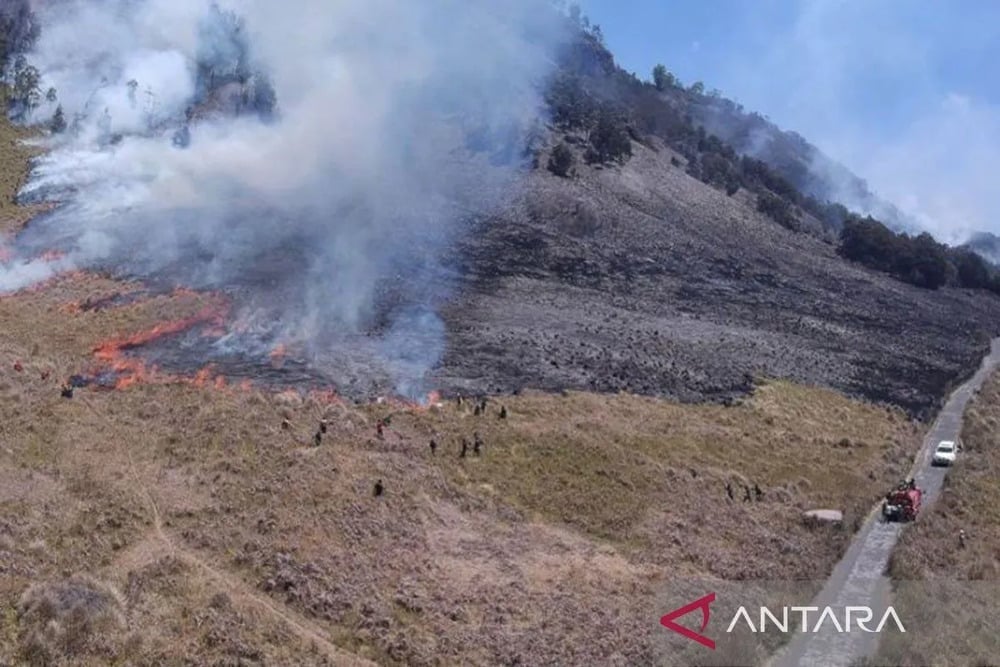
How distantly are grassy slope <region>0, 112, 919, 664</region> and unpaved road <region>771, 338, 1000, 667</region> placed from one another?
40.9 inches

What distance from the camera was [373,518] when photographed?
29.1m

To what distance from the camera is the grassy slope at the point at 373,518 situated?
23234mm

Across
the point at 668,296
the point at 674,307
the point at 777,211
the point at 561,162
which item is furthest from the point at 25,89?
the point at 777,211

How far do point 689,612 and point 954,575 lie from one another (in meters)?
10.4

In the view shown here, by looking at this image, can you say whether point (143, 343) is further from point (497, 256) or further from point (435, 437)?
point (497, 256)

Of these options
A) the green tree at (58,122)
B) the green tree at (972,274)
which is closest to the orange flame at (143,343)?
the green tree at (58,122)

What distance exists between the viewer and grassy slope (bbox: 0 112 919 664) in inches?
915

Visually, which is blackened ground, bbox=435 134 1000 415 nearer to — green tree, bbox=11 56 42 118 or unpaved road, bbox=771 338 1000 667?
unpaved road, bbox=771 338 1000 667

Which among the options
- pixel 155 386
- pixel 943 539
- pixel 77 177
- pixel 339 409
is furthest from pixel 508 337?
pixel 77 177

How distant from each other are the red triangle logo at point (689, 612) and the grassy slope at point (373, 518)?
56 cm

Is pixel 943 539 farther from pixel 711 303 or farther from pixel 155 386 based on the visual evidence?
pixel 711 303

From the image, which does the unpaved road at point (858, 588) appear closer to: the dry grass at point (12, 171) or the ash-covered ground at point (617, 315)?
the ash-covered ground at point (617, 315)

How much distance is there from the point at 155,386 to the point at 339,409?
8527 millimetres

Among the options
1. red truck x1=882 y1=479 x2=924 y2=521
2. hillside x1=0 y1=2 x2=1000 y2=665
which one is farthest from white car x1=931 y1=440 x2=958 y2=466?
red truck x1=882 y1=479 x2=924 y2=521
